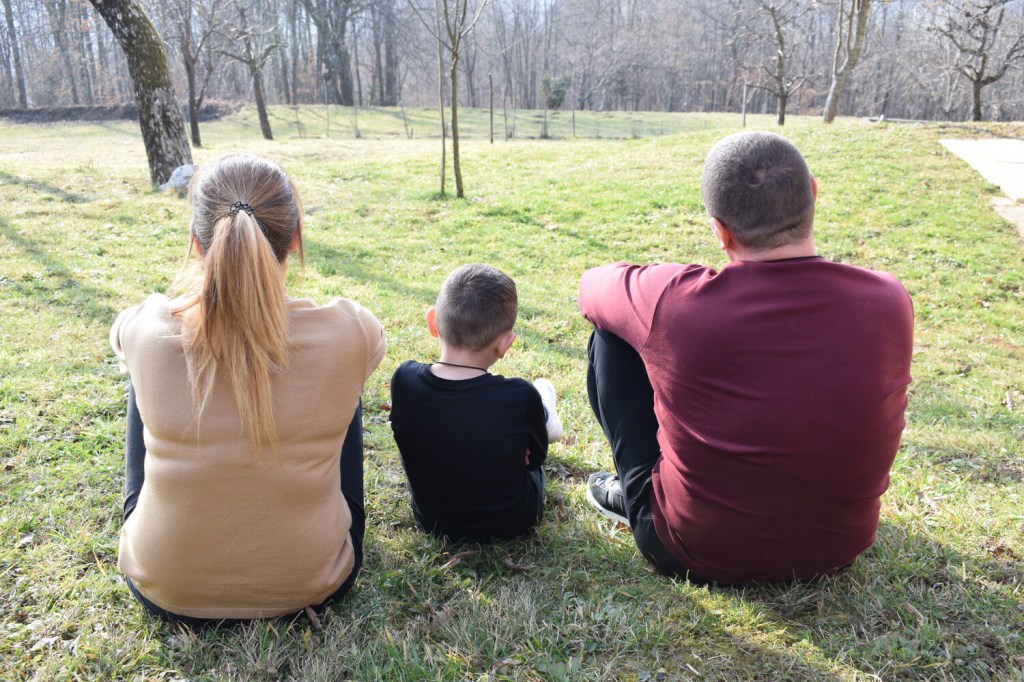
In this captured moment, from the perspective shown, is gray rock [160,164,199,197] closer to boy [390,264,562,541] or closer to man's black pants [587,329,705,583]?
boy [390,264,562,541]

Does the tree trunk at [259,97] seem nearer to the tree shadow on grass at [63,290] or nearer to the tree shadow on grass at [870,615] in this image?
the tree shadow on grass at [63,290]

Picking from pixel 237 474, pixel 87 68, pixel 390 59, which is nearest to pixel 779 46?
pixel 237 474

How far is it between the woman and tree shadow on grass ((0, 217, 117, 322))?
3674 millimetres

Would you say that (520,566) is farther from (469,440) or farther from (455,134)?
(455,134)

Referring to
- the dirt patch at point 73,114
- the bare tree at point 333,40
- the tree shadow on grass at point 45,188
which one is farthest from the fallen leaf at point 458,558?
the bare tree at point 333,40

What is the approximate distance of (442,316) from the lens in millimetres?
2383

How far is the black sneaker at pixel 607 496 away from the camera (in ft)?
8.59

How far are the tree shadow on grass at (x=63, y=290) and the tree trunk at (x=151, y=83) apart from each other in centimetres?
375

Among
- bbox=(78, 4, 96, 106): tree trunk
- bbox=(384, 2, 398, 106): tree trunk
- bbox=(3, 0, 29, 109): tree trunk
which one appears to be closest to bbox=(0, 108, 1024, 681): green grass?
bbox=(3, 0, 29, 109): tree trunk

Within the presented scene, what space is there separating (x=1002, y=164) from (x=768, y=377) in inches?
420

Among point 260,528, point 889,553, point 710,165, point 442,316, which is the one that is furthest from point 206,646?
point 889,553

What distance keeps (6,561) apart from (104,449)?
2.96 ft

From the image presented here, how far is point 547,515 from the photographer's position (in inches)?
109

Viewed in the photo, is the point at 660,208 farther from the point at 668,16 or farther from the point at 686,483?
the point at 668,16
